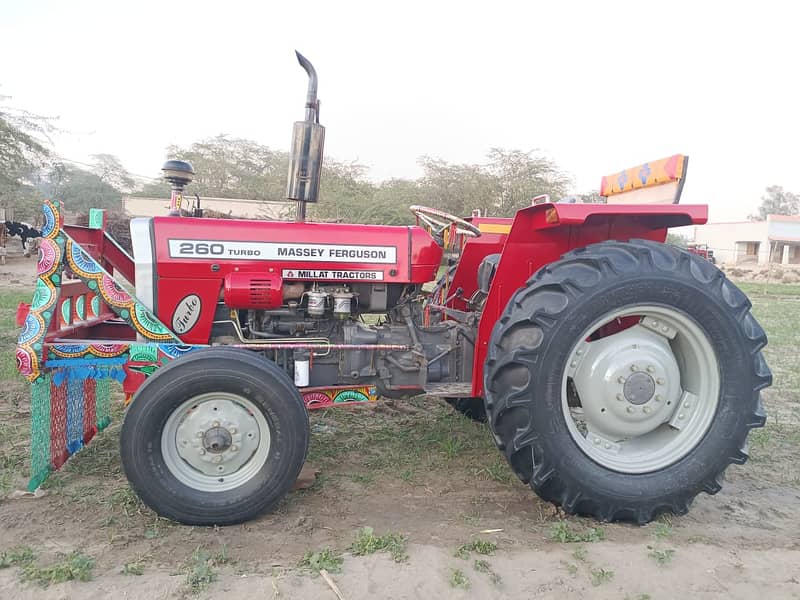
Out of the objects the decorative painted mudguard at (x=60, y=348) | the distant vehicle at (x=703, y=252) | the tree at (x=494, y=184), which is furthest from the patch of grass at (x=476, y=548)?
the tree at (x=494, y=184)

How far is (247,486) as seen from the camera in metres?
2.62

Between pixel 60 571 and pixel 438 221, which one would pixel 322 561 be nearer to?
pixel 60 571

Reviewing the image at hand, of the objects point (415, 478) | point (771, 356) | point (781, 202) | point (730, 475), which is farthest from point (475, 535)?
point (781, 202)

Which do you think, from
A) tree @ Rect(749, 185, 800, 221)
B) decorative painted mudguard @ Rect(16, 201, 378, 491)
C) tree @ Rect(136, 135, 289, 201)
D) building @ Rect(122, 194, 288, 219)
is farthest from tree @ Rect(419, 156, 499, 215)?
tree @ Rect(749, 185, 800, 221)

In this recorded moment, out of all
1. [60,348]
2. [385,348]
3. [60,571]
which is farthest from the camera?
[385,348]

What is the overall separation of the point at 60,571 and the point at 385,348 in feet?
5.67

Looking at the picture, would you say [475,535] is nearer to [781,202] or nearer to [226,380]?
[226,380]

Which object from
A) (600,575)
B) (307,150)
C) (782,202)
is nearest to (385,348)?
(307,150)

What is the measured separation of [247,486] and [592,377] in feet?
5.56

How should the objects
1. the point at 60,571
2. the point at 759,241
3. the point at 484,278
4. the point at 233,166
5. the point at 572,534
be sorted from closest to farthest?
the point at 60,571
the point at 572,534
the point at 484,278
the point at 233,166
the point at 759,241

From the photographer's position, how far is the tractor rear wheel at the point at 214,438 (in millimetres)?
2506

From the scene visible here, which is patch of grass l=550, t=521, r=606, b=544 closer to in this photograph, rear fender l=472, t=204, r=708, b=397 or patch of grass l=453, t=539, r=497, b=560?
patch of grass l=453, t=539, r=497, b=560

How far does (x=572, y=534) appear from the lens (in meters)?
2.58

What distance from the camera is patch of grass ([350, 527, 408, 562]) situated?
237 cm
